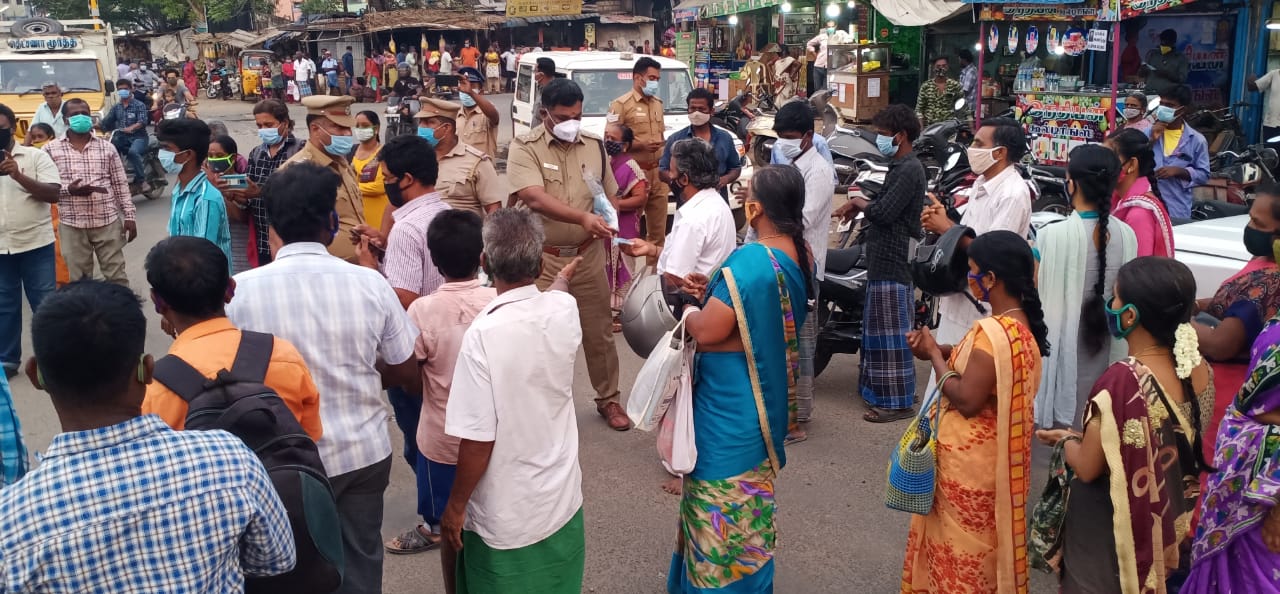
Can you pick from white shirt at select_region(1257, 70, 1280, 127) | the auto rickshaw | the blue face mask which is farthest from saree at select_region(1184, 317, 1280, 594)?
the auto rickshaw

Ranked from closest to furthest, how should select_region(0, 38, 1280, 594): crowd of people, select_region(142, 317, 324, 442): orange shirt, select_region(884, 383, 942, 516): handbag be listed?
select_region(0, 38, 1280, 594): crowd of people
select_region(142, 317, 324, 442): orange shirt
select_region(884, 383, 942, 516): handbag

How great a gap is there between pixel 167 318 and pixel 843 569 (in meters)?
2.75

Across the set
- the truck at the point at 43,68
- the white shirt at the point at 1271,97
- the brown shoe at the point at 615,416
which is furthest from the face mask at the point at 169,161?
the white shirt at the point at 1271,97

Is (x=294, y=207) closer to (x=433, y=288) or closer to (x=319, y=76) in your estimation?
(x=433, y=288)

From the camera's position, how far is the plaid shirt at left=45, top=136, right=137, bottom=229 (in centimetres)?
709

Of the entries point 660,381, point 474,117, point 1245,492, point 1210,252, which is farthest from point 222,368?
point 474,117

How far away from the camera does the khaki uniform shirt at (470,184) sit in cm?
545

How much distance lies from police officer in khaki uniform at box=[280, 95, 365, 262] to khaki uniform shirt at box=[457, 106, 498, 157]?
2.81m

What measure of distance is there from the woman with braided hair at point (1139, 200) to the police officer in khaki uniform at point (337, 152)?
12.3 feet

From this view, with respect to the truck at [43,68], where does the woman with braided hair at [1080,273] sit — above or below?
below

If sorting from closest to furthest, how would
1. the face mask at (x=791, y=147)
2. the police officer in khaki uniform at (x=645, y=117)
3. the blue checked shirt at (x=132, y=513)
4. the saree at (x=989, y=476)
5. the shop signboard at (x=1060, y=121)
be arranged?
1. the blue checked shirt at (x=132, y=513)
2. the saree at (x=989, y=476)
3. the face mask at (x=791, y=147)
4. the police officer in khaki uniform at (x=645, y=117)
5. the shop signboard at (x=1060, y=121)

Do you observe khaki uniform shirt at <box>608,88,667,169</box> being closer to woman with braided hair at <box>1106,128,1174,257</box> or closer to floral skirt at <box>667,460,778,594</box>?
woman with braided hair at <box>1106,128,1174,257</box>

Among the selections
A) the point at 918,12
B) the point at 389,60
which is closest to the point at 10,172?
the point at 918,12

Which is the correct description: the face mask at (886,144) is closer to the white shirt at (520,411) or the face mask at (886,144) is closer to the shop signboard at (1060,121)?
the white shirt at (520,411)
